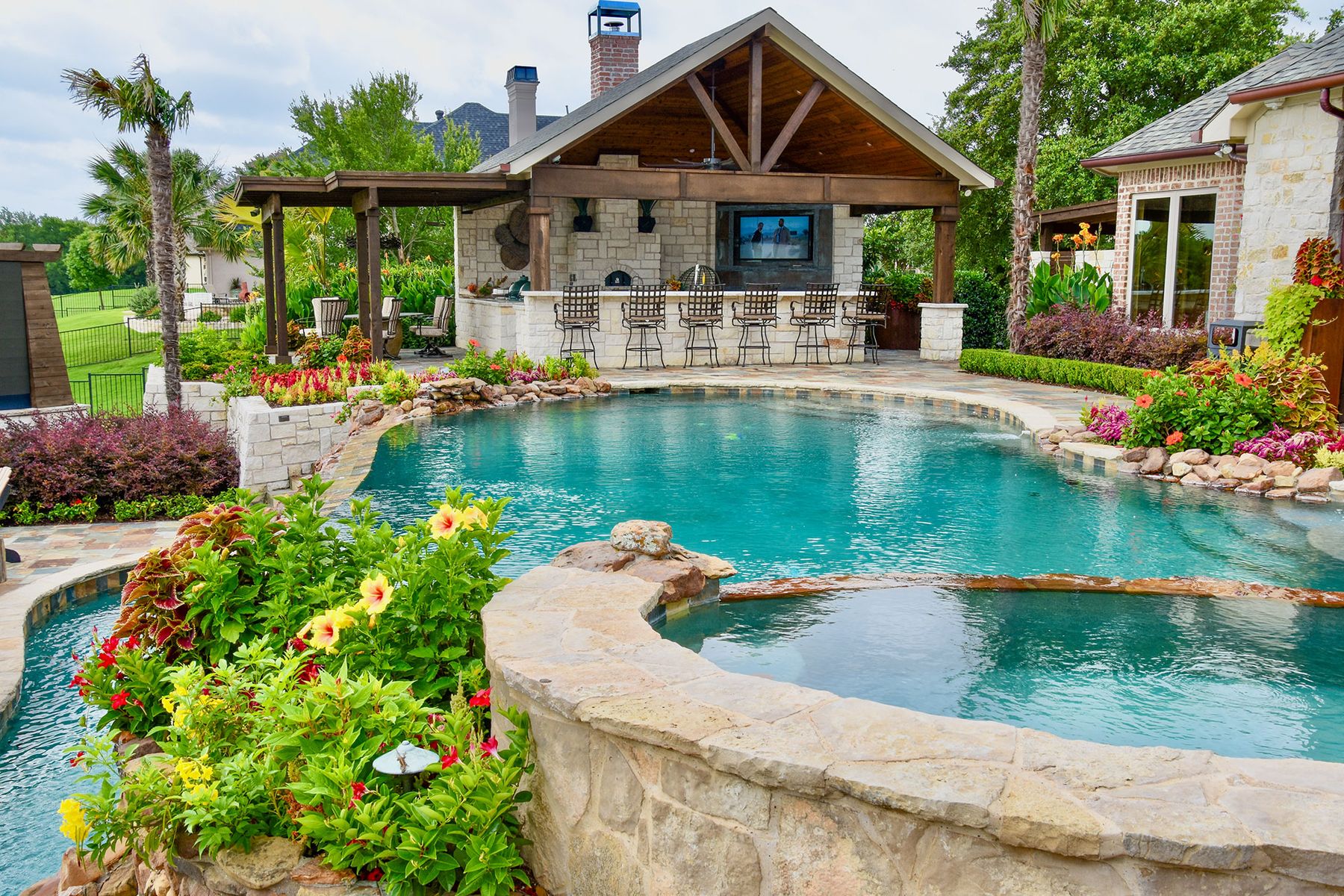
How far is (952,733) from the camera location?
103 inches

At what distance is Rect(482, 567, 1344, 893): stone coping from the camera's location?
2127 mm

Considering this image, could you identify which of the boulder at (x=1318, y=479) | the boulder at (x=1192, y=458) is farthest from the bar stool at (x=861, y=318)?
the boulder at (x=1318, y=479)

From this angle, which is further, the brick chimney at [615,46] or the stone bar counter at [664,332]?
the brick chimney at [615,46]

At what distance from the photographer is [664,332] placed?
676 inches

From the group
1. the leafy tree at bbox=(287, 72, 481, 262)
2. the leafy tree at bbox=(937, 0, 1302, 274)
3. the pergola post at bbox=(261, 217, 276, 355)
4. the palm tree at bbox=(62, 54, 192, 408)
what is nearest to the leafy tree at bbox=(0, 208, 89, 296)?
the leafy tree at bbox=(287, 72, 481, 262)

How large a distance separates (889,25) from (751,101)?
20.2 metres

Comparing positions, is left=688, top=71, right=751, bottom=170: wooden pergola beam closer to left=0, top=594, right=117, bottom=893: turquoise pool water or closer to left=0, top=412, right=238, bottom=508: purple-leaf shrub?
left=0, top=412, right=238, bottom=508: purple-leaf shrub

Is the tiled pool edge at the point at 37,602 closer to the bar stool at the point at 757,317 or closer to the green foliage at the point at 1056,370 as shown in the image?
the green foliage at the point at 1056,370

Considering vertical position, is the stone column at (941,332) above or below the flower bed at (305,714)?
above

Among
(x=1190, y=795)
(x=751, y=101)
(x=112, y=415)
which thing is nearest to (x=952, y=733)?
(x=1190, y=795)

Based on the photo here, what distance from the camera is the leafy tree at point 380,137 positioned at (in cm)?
3159

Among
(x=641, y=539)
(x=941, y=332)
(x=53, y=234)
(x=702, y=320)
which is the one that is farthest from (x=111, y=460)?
(x=53, y=234)

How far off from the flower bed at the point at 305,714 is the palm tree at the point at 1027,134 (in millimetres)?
13309

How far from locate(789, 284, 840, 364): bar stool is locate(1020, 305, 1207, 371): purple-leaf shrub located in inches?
120
